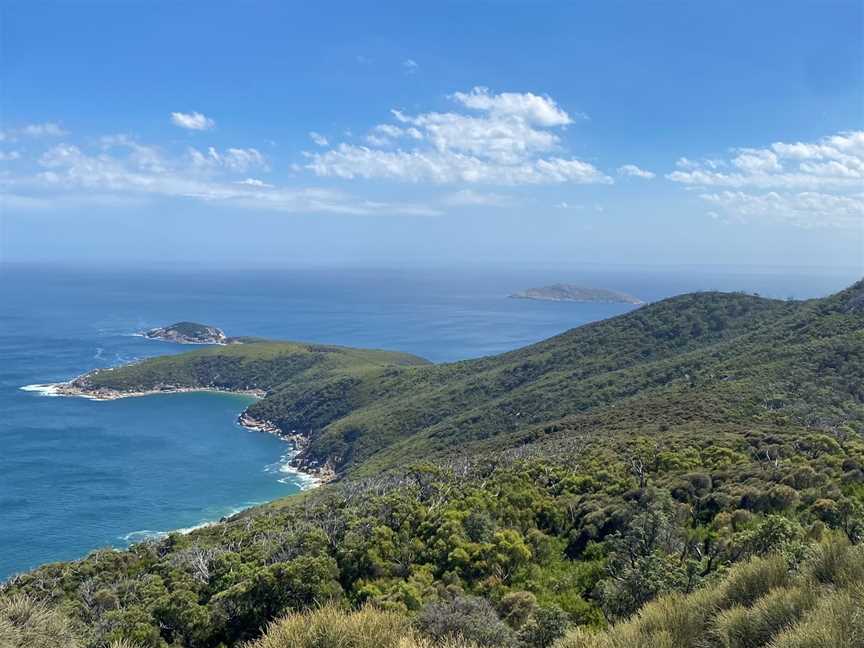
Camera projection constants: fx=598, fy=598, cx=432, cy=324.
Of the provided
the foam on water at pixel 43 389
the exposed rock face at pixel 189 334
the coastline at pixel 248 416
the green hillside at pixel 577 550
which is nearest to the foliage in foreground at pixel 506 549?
the green hillside at pixel 577 550

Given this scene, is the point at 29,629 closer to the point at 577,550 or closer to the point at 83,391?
the point at 577,550

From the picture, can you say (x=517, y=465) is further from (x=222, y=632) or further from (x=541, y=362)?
(x=541, y=362)

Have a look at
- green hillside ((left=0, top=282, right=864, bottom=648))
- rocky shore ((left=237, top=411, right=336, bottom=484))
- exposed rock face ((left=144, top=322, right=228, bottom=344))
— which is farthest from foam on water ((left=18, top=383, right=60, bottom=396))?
green hillside ((left=0, top=282, right=864, bottom=648))

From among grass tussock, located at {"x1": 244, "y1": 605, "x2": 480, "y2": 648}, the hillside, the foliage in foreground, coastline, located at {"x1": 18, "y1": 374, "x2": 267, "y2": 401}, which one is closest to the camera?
grass tussock, located at {"x1": 244, "y1": 605, "x2": 480, "y2": 648}

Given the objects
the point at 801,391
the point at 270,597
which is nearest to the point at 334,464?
the point at 801,391

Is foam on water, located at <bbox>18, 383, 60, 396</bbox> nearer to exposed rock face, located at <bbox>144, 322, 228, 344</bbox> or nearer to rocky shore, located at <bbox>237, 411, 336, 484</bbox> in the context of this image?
rocky shore, located at <bbox>237, 411, 336, 484</bbox>

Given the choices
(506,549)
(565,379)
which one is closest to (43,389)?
(565,379)

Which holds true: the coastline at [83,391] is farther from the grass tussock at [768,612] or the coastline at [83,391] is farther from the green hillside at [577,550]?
the grass tussock at [768,612]

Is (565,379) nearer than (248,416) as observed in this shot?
Yes
